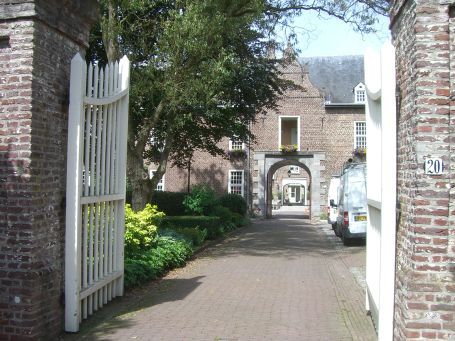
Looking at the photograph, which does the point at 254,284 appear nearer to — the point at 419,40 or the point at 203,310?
the point at 203,310

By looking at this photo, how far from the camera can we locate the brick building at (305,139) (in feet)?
122

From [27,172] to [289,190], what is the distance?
65.9 meters

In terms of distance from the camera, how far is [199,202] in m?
22.5

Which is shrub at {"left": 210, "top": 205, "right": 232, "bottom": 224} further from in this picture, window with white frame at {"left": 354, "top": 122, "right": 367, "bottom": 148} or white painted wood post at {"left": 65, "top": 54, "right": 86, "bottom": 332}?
window with white frame at {"left": 354, "top": 122, "right": 367, "bottom": 148}

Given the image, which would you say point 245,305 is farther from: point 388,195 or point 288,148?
point 288,148

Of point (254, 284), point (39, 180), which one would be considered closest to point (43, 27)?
point (39, 180)

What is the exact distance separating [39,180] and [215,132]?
48.6 ft

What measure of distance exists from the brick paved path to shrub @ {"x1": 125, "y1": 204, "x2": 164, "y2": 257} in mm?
853

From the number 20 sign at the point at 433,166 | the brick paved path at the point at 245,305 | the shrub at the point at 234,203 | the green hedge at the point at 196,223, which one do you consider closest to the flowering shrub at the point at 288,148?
the shrub at the point at 234,203

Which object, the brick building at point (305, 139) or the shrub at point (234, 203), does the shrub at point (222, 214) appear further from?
the brick building at point (305, 139)

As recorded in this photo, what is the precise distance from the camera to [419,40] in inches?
181

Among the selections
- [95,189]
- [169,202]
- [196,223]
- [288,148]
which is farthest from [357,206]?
[288,148]

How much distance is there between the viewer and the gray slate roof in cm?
3819

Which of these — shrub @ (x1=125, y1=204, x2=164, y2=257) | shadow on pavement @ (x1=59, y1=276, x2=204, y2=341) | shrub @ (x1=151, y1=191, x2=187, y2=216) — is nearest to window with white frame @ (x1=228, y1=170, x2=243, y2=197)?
shrub @ (x1=151, y1=191, x2=187, y2=216)
